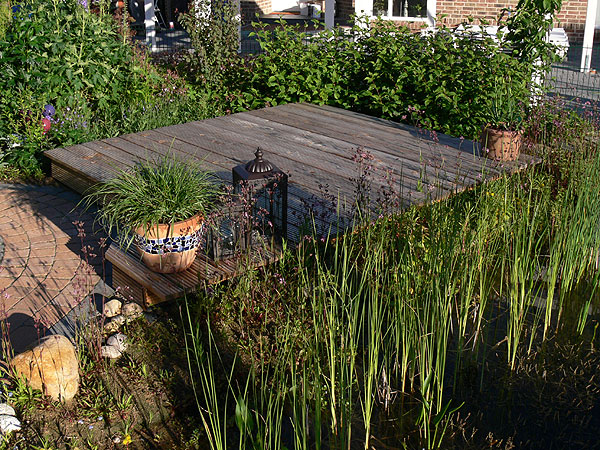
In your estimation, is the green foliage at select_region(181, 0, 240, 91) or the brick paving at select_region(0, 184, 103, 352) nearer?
the brick paving at select_region(0, 184, 103, 352)

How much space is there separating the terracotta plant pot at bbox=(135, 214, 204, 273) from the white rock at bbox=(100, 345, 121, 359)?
561mm

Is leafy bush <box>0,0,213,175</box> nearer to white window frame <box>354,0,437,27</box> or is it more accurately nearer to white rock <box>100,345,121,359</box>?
white rock <box>100,345,121,359</box>

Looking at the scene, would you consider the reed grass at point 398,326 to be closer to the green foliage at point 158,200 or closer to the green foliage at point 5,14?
the green foliage at point 158,200

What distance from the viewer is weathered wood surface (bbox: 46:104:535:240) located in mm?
5477

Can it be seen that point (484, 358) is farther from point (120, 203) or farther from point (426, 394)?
point (120, 203)

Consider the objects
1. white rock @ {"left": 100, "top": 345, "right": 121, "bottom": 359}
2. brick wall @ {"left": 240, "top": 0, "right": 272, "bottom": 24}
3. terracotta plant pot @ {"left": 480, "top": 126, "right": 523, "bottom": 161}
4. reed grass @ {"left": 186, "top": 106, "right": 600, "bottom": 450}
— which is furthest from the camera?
brick wall @ {"left": 240, "top": 0, "right": 272, "bottom": 24}

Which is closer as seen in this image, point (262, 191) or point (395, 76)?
point (262, 191)

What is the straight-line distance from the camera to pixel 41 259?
198 inches

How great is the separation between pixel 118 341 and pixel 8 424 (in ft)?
2.60

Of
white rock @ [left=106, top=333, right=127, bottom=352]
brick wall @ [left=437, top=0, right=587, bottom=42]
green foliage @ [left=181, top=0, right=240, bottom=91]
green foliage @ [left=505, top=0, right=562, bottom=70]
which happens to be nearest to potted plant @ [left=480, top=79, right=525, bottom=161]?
green foliage @ [left=505, top=0, right=562, bottom=70]

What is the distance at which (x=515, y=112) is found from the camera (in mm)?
6152

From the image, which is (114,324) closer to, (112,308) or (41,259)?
(112,308)

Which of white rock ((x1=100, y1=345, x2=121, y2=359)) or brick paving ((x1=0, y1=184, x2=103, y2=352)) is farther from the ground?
brick paving ((x1=0, y1=184, x2=103, y2=352))

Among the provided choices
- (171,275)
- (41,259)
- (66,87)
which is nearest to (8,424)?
(171,275)
